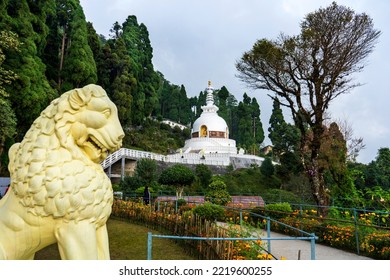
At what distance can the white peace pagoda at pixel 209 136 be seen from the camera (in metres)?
33.8

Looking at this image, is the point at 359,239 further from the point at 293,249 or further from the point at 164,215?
the point at 164,215

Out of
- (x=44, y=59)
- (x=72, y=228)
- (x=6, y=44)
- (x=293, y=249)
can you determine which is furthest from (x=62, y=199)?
A: (x=44, y=59)

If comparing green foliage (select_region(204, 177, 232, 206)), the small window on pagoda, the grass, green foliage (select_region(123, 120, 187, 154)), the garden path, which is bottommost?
the grass

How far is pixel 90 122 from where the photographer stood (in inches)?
97.9

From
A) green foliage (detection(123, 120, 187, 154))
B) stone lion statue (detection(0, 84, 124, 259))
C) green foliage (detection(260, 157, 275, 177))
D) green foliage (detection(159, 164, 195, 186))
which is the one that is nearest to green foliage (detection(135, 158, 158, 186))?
green foliage (detection(159, 164, 195, 186))

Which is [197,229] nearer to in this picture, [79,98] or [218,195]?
[79,98]

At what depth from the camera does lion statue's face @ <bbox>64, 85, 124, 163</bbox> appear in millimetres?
2492

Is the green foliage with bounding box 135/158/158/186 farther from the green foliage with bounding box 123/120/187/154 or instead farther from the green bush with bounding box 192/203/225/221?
the green foliage with bounding box 123/120/187/154

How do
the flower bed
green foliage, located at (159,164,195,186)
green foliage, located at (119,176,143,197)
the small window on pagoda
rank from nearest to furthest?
the flower bed → green foliage, located at (159,164,195,186) → green foliage, located at (119,176,143,197) → the small window on pagoda

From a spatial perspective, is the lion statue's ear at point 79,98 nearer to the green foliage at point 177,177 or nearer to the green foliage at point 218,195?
the green foliage at point 218,195

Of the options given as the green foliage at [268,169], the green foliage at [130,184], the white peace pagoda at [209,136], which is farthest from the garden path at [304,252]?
the white peace pagoda at [209,136]

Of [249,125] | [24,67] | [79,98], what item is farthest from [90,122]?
[249,125]

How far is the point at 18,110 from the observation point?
1348cm

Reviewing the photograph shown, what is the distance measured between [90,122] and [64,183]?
0.48 m
